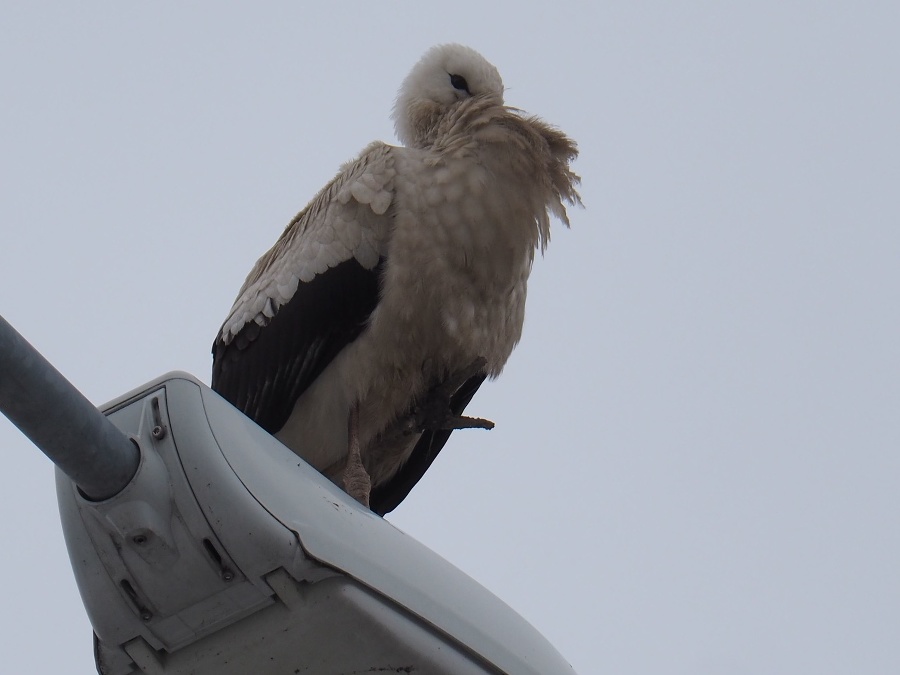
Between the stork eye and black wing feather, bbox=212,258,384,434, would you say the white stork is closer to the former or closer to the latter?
black wing feather, bbox=212,258,384,434

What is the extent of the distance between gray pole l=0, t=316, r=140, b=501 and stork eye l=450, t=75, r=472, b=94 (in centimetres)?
389

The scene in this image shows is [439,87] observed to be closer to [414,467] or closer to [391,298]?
[391,298]

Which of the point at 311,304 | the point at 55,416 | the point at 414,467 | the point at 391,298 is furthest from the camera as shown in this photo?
the point at 414,467

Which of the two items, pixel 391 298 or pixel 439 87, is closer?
pixel 391 298

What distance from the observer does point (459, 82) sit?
18.9 feet

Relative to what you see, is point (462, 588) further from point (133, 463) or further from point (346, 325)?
point (346, 325)

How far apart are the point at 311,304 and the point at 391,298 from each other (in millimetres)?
335

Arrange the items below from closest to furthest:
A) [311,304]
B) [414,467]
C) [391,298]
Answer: [391,298], [311,304], [414,467]

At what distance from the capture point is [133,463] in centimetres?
218

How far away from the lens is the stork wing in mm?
4781

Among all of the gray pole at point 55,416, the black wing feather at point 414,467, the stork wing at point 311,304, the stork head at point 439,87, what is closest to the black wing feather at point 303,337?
the stork wing at point 311,304

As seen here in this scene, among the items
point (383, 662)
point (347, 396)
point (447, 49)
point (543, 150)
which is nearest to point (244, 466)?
point (383, 662)

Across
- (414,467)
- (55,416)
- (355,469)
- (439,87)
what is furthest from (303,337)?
(55,416)

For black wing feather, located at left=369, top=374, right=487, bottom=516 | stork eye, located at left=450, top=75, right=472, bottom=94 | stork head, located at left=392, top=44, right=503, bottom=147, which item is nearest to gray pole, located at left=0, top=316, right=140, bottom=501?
black wing feather, located at left=369, top=374, right=487, bottom=516
